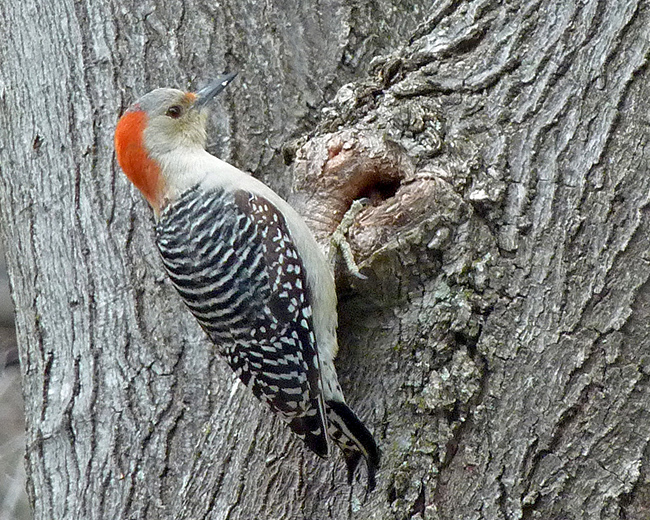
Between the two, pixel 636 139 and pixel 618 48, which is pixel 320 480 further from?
pixel 618 48

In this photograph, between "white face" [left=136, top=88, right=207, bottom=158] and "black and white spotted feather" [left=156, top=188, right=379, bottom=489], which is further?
"white face" [left=136, top=88, right=207, bottom=158]

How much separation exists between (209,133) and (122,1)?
68cm

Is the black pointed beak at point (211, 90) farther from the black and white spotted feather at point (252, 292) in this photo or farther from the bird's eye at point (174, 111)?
the black and white spotted feather at point (252, 292)

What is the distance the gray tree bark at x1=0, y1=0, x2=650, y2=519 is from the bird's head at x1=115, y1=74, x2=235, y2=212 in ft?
0.28

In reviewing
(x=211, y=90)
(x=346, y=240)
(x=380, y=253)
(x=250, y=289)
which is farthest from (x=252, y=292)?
(x=211, y=90)

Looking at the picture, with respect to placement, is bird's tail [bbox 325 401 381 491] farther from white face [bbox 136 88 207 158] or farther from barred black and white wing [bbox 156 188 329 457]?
white face [bbox 136 88 207 158]

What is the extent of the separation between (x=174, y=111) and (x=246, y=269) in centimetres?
83

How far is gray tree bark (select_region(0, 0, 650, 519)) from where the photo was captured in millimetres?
2824

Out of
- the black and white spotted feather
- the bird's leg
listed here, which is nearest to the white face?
the black and white spotted feather

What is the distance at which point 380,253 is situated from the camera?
304 cm

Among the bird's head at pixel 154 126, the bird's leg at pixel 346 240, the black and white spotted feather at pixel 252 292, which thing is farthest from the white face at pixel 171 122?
the bird's leg at pixel 346 240

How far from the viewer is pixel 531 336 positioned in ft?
9.41

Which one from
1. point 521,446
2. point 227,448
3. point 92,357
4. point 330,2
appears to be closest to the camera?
point 521,446

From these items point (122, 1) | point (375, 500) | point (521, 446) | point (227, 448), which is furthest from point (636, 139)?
point (122, 1)
